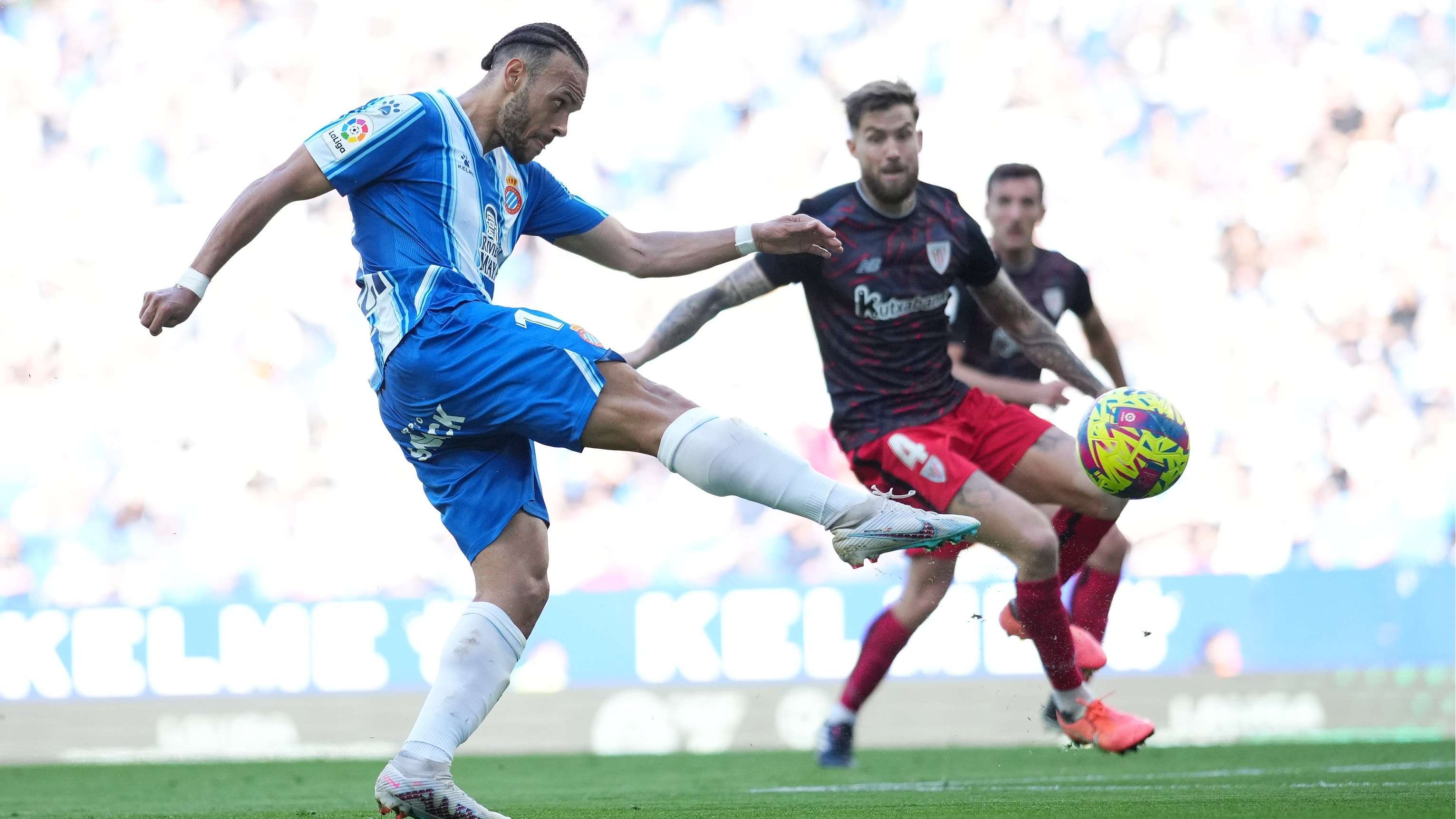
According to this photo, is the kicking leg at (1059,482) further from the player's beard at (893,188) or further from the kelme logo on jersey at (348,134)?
the kelme logo on jersey at (348,134)

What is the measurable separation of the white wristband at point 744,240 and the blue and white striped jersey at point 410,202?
584mm

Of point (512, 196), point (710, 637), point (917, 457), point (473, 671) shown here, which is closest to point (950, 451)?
point (917, 457)

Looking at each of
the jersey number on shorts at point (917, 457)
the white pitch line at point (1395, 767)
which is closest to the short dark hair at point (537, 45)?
the jersey number on shorts at point (917, 457)

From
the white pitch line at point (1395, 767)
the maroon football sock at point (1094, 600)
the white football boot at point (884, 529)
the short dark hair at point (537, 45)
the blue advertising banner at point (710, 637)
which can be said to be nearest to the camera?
the white football boot at point (884, 529)

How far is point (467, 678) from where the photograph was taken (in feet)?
10.4

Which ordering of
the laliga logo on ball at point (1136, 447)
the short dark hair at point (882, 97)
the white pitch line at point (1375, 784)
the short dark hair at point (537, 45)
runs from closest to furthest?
the short dark hair at point (537, 45)
the laliga logo on ball at point (1136, 447)
the white pitch line at point (1375, 784)
the short dark hair at point (882, 97)

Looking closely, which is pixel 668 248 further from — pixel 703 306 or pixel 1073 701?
pixel 1073 701

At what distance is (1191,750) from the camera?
6391mm

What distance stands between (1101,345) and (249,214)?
3355mm

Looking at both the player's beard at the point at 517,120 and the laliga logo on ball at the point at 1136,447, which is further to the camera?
the laliga logo on ball at the point at 1136,447

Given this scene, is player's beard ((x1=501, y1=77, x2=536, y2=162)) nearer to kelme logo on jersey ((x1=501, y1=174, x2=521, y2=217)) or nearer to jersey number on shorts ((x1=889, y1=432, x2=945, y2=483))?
kelme logo on jersey ((x1=501, y1=174, x2=521, y2=217))

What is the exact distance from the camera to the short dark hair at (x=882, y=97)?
178 inches

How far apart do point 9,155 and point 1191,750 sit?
7016 millimetres

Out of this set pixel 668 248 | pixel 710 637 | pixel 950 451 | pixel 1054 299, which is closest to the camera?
pixel 668 248
